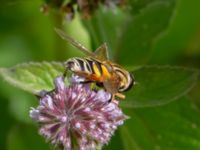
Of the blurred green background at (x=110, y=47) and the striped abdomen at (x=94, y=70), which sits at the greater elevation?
the striped abdomen at (x=94, y=70)

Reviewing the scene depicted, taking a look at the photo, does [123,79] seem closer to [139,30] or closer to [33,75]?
[33,75]

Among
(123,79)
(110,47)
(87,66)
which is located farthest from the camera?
(110,47)

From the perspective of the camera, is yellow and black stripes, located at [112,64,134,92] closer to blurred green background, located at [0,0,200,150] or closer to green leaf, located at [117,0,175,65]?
blurred green background, located at [0,0,200,150]

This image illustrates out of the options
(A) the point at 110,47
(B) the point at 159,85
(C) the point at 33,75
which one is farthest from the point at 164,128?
(C) the point at 33,75

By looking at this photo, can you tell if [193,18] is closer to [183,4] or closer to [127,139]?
[183,4]

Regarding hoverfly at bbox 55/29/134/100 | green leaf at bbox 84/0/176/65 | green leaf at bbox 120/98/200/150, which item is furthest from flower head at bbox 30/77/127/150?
green leaf at bbox 84/0/176/65

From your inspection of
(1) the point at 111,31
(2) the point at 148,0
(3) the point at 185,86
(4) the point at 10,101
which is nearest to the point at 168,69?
(3) the point at 185,86

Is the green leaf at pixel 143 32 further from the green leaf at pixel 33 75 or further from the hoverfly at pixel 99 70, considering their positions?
the hoverfly at pixel 99 70

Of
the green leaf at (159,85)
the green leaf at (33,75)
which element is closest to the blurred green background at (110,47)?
the green leaf at (159,85)
